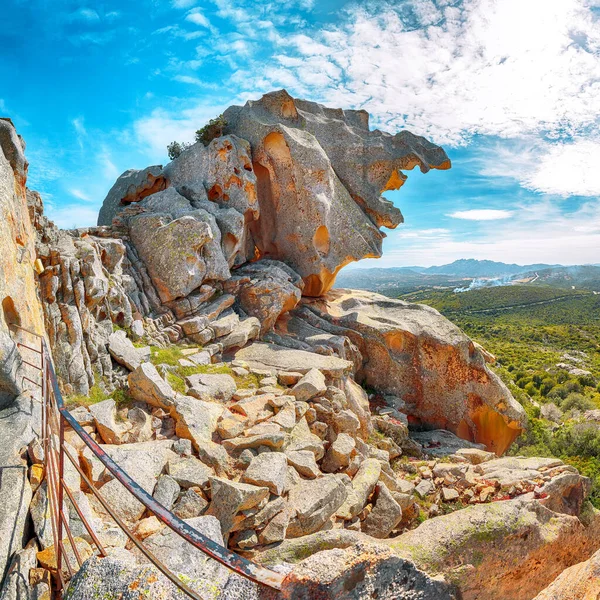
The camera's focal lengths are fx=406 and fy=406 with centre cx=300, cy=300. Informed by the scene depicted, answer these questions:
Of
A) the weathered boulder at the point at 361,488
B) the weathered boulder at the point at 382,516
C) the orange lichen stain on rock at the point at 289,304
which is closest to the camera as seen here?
the weathered boulder at the point at 361,488

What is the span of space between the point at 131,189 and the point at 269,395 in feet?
61.7

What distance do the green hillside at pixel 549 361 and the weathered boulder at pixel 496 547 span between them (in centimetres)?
1366

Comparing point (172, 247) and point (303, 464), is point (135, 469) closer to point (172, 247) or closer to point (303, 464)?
point (303, 464)

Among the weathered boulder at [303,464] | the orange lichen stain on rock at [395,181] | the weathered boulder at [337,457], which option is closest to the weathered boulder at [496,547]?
the weathered boulder at [303,464]

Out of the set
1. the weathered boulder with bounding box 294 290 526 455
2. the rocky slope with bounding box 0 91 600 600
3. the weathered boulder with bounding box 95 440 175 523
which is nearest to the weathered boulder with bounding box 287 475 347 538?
the rocky slope with bounding box 0 91 600 600

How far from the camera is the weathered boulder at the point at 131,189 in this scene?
25797 mm

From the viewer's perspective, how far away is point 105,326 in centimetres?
1393

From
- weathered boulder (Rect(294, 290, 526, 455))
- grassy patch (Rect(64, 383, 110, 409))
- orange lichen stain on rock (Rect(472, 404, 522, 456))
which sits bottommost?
orange lichen stain on rock (Rect(472, 404, 522, 456))

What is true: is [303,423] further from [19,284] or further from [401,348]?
[401,348]

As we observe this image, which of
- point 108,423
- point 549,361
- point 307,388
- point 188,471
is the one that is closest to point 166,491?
point 188,471

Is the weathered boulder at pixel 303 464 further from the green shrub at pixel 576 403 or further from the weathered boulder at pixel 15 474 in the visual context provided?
the green shrub at pixel 576 403

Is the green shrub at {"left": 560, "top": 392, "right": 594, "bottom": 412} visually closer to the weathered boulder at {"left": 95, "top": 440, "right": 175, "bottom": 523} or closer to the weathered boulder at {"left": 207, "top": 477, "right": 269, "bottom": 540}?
the weathered boulder at {"left": 207, "top": 477, "right": 269, "bottom": 540}

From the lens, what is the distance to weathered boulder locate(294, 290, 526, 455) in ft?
79.6

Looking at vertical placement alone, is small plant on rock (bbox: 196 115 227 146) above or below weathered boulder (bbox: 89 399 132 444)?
above
